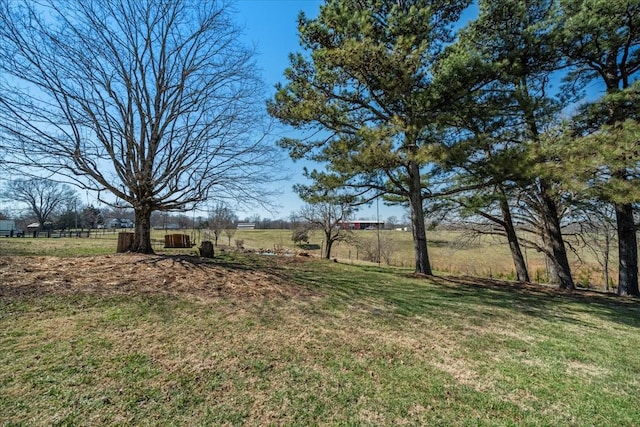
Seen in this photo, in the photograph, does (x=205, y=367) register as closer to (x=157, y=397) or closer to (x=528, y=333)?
(x=157, y=397)

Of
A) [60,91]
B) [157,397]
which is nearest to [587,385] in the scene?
[157,397]

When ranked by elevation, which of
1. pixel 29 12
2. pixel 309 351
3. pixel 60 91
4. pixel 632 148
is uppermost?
pixel 29 12

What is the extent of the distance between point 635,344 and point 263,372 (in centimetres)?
490

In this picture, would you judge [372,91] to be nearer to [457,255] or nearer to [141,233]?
[141,233]

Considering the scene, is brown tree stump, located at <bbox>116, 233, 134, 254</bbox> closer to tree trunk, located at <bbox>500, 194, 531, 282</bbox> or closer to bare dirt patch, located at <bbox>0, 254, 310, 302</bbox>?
bare dirt patch, located at <bbox>0, 254, 310, 302</bbox>

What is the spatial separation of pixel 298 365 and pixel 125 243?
8.59 metres

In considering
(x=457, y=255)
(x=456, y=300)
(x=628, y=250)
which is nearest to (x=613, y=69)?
(x=628, y=250)

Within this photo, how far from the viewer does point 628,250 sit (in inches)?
317

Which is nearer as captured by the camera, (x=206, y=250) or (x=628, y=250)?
(x=628, y=250)

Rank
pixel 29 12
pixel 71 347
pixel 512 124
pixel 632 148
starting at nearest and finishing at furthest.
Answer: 1. pixel 71 347
2. pixel 632 148
3. pixel 29 12
4. pixel 512 124

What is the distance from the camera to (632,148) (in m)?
5.62

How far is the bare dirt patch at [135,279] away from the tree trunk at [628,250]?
30.3 feet

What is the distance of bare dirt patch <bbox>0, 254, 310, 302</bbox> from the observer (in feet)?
15.0

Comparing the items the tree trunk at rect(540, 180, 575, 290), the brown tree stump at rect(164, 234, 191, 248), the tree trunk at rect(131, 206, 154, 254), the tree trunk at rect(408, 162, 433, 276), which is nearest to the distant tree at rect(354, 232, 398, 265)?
the brown tree stump at rect(164, 234, 191, 248)
